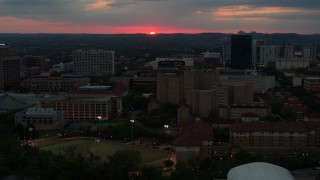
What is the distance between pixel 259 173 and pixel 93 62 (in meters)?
32.5

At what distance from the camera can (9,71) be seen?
35406 mm

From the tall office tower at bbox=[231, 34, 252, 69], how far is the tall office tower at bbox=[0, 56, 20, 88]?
53.0 feet

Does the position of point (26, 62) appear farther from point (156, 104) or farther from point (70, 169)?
point (70, 169)

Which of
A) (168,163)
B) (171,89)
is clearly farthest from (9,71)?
(168,163)

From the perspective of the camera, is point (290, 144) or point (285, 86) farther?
point (285, 86)

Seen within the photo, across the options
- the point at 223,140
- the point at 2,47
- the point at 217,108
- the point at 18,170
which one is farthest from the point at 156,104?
the point at 2,47

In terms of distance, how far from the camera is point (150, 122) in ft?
68.3

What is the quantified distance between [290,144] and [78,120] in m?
9.78

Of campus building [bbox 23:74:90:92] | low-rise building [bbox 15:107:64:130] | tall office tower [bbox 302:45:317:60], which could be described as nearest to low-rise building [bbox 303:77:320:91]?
campus building [bbox 23:74:90:92]

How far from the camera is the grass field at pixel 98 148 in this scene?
15.7 metres

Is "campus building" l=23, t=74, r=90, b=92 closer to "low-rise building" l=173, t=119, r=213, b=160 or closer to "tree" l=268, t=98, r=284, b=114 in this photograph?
"tree" l=268, t=98, r=284, b=114

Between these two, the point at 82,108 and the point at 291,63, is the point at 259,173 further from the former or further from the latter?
the point at 291,63

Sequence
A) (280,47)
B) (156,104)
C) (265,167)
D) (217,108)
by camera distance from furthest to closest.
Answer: (280,47), (156,104), (217,108), (265,167)

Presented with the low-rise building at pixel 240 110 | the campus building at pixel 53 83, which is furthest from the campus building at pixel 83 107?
the campus building at pixel 53 83
